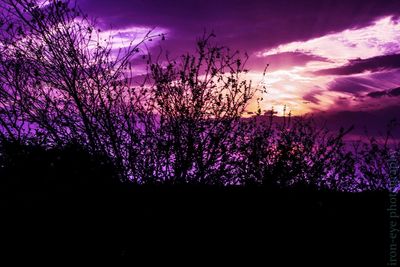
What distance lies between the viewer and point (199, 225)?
27.6ft

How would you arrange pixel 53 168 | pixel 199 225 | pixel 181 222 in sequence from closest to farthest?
pixel 199 225 → pixel 181 222 → pixel 53 168

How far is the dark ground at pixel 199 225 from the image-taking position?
7.82 metres

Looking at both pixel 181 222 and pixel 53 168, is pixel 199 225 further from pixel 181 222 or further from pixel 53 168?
pixel 53 168

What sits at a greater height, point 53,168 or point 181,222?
point 53,168

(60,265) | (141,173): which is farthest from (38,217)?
(141,173)

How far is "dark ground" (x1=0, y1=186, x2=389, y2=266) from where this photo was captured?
7.82m

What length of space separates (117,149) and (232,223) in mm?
5028

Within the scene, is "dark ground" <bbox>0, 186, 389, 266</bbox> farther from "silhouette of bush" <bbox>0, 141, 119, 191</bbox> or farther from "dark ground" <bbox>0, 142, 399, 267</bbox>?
"silhouette of bush" <bbox>0, 141, 119, 191</bbox>

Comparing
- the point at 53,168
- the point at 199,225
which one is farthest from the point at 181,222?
the point at 53,168

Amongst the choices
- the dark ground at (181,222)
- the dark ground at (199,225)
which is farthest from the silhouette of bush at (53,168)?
the dark ground at (199,225)

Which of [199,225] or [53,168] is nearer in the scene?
[199,225]

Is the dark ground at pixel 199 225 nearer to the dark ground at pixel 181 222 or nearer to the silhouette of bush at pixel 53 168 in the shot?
the dark ground at pixel 181 222

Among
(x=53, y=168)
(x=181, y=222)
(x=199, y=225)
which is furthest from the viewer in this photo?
(x=53, y=168)

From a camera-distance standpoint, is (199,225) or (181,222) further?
(181,222)
